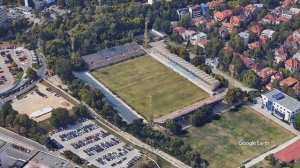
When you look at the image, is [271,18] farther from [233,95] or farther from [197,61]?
[233,95]

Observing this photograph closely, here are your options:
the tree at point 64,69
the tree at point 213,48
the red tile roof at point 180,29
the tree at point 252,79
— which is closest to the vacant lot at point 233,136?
the tree at point 252,79

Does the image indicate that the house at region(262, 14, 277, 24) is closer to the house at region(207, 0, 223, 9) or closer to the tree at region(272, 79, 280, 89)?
the house at region(207, 0, 223, 9)

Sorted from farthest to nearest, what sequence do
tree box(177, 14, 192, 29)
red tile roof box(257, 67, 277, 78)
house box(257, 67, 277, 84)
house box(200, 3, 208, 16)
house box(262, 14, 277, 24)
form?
house box(200, 3, 208, 16) → tree box(177, 14, 192, 29) → house box(262, 14, 277, 24) → red tile roof box(257, 67, 277, 78) → house box(257, 67, 277, 84)

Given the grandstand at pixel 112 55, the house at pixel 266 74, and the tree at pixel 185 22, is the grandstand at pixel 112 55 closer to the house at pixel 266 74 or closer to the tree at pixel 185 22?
the tree at pixel 185 22

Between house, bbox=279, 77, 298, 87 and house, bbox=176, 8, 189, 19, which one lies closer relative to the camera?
house, bbox=279, 77, 298, 87

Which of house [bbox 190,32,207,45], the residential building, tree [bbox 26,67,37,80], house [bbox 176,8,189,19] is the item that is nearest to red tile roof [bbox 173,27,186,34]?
house [bbox 190,32,207,45]

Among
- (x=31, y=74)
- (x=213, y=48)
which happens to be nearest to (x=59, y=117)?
(x=31, y=74)
